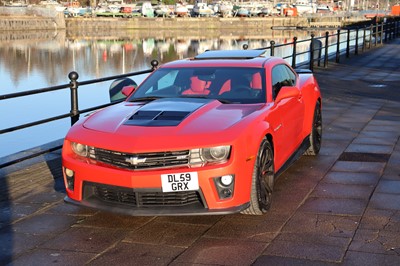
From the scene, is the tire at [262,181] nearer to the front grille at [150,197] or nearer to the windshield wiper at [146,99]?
the front grille at [150,197]

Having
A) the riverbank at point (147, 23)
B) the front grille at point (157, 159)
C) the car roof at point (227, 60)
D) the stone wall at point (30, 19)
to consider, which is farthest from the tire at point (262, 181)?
the riverbank at point (147, 23)

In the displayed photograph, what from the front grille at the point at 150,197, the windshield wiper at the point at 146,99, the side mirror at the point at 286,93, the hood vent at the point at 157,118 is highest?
the side mirror at the point at 286,93

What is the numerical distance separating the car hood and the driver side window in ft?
2.22

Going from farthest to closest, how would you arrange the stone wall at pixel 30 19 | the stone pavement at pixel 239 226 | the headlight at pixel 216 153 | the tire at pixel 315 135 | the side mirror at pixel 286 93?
1. the stone wall at pixel 30 19
2. the tire at pixel 315 135
3. the side mirror at pixel 286 93
4. the headlight at pixel 216 153
5. the stone pavement at pixel 239 226

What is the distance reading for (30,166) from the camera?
8.09 meters

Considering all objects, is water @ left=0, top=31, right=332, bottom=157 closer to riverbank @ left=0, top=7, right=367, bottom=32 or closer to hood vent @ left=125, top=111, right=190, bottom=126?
hood vent @ left=125, top=111, right=190, bottom=126

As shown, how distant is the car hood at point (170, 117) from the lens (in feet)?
18.1

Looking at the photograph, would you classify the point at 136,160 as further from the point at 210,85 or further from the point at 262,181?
the point at 210,85

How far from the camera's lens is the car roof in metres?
6.98

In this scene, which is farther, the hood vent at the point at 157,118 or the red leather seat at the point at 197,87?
the red leather seat at the point at 197,87

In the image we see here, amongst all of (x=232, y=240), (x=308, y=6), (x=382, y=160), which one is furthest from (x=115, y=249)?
(x=308, y=6)

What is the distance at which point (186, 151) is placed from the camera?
5312mm

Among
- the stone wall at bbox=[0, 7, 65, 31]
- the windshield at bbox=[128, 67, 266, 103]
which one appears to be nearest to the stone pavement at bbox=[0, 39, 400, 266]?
the windshield at bbox=[128, 67, 266, 103]

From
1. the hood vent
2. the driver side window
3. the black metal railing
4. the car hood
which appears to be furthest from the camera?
the black metal railing
